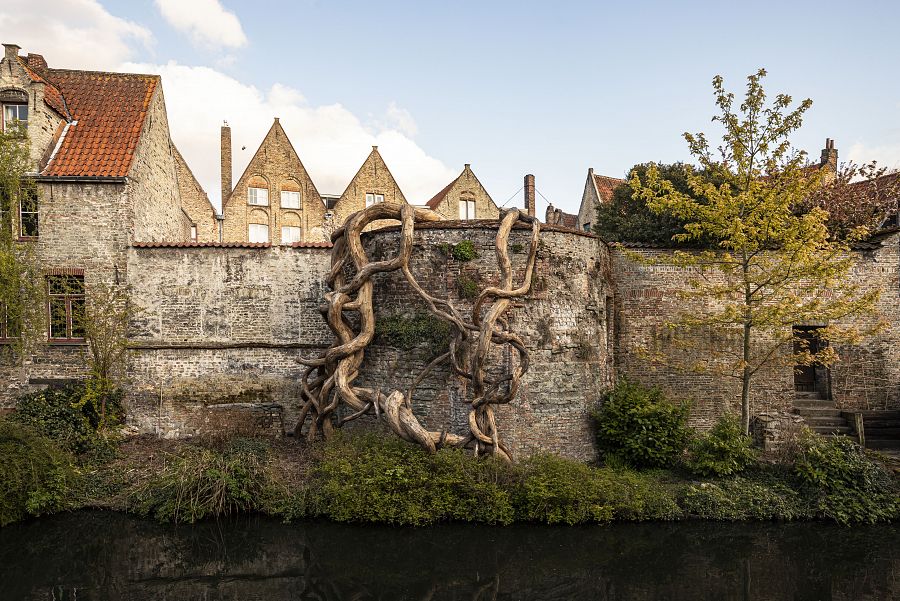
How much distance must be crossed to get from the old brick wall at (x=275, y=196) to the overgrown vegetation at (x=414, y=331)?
623 inches

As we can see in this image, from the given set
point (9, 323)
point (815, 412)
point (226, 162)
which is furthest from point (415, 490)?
point (226, 162)

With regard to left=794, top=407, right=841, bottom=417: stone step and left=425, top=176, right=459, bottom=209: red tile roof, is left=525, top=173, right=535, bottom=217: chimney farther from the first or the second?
left=794, top=407, right=841, bottom=417: stone step

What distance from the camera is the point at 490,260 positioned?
33.2 feet

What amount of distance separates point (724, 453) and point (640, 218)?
7.63 metres

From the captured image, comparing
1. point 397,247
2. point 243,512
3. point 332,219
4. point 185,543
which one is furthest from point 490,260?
point 332,219

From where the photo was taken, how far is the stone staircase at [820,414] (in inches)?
469

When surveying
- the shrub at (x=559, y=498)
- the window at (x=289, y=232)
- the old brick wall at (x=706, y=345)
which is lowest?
the shrub at (x=559, y=498)

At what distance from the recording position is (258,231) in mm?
25031

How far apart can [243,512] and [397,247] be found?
18.0 ft

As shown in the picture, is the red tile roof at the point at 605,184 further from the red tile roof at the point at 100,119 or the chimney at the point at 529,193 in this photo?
the red tile roof at the point at 100,119

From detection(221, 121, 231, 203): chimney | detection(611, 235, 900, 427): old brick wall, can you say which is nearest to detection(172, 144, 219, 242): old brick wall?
detection(221, 121, 231, 203): chimney

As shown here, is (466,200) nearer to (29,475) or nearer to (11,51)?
(11,51)

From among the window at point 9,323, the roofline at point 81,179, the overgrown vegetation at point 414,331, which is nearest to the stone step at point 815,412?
the overgrown vegetation at point 414,331

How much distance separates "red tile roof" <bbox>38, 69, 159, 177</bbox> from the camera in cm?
1199
